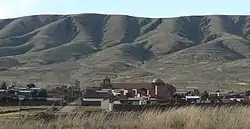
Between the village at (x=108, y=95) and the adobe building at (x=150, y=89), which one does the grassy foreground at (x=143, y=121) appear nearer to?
the village at (x=108, y=95)

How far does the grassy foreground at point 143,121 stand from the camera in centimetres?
904

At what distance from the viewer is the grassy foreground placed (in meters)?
9.04

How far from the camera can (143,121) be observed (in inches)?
380

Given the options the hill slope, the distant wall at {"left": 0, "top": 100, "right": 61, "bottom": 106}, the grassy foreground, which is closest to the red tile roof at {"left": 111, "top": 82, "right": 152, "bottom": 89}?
the distant wall at {"left": 0, "top": 100, "right": 61, "bottom": 106}

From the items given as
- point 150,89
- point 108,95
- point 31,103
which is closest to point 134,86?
point 150,89

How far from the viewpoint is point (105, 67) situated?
142 m

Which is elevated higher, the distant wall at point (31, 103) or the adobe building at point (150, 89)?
the adobe building at point (150, 89)

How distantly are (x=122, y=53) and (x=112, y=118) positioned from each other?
162 meters

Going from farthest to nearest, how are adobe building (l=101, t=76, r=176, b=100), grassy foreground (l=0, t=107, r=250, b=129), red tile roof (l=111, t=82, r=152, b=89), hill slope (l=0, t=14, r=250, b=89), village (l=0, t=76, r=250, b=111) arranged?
hill slope (l=0, t=14, r=250, b=89), red tile roof (l=111, t=82, r=152, b=89), adobe building (l=101, t=76, r=176, b=100), village (l=0, t=76, r=250, b=111), grassy foreground (l=0, t=107, r=250, b=129)

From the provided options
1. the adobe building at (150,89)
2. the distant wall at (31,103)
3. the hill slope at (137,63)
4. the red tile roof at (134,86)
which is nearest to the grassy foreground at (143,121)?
the distant wall at (31,103)

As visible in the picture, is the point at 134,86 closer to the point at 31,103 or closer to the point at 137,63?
the point at 31,103

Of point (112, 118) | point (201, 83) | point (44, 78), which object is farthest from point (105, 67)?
point (112, 118)

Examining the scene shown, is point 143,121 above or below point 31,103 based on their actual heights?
above

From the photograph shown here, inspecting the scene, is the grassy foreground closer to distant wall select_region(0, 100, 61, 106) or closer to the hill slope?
distant wall select_region(0, 100, 61, 106)
